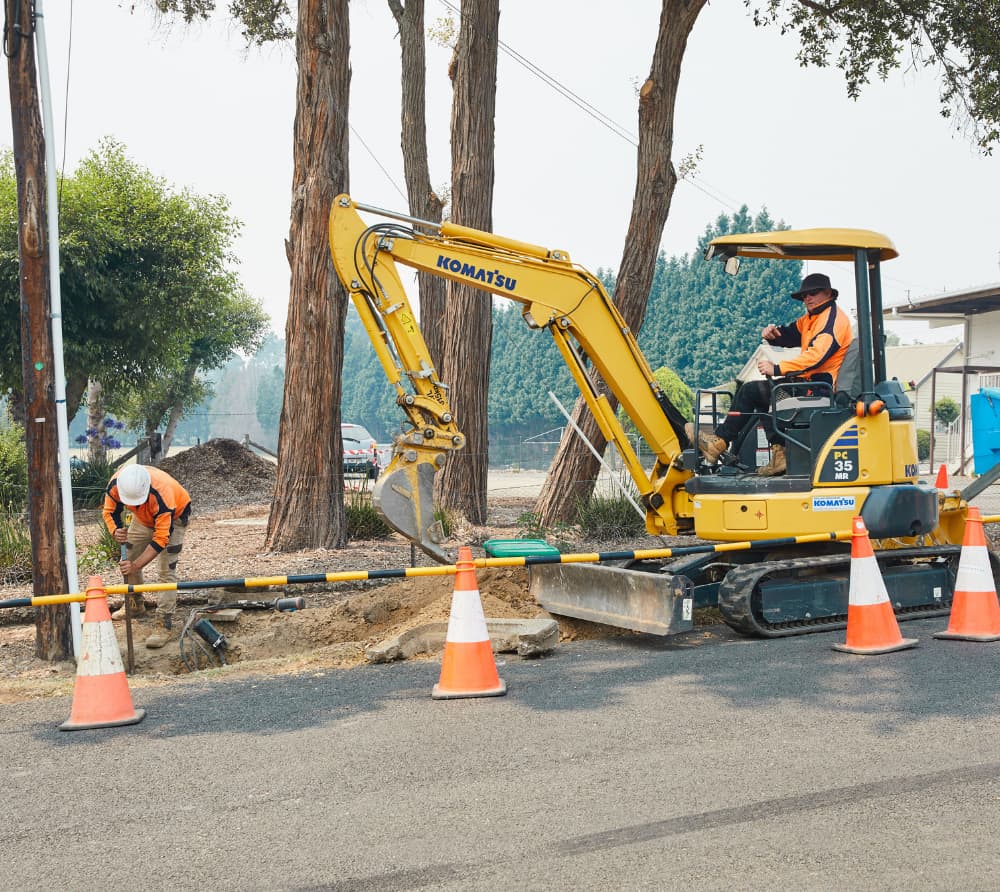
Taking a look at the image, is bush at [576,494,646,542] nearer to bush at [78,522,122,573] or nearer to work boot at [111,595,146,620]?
bush at [78,522,122,573]

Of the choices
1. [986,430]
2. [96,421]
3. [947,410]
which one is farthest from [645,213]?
[947,410]

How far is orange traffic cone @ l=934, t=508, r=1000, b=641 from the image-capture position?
302 inches

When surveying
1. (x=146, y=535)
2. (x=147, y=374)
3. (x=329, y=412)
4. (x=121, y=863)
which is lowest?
→ (x=121, y=863)

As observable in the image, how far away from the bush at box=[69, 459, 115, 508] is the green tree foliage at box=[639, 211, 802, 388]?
131 ft

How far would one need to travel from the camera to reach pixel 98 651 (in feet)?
20.3

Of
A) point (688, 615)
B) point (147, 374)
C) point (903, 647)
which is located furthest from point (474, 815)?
point (147, 374)

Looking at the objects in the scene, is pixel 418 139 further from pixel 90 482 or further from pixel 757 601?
pixel 757 601

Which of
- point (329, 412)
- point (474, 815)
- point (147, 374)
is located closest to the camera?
point (474, 815)

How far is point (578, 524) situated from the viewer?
14.0m

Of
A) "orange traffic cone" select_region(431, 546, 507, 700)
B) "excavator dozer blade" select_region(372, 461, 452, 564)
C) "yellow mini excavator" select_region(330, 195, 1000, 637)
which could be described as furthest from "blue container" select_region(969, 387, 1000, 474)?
"orange traffic cone" select_region(431, 546, 507, 700)

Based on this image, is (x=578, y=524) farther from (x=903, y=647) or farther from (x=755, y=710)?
(x=755, y=710)

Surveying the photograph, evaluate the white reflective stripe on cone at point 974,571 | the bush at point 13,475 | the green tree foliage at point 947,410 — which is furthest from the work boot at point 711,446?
the green tree foliage at point 947,410

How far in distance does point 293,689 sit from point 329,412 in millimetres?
6055

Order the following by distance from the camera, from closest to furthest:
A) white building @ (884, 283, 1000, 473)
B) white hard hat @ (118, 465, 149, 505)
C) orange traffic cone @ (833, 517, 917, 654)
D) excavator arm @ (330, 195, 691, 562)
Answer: orange traffic cone @ (833, 517, 917, 654), excavator arm @ (330, 195, 691, 562), white hard hat @ (118, 465, 149, 505), white building @ (884, 283, 1000, 473)
